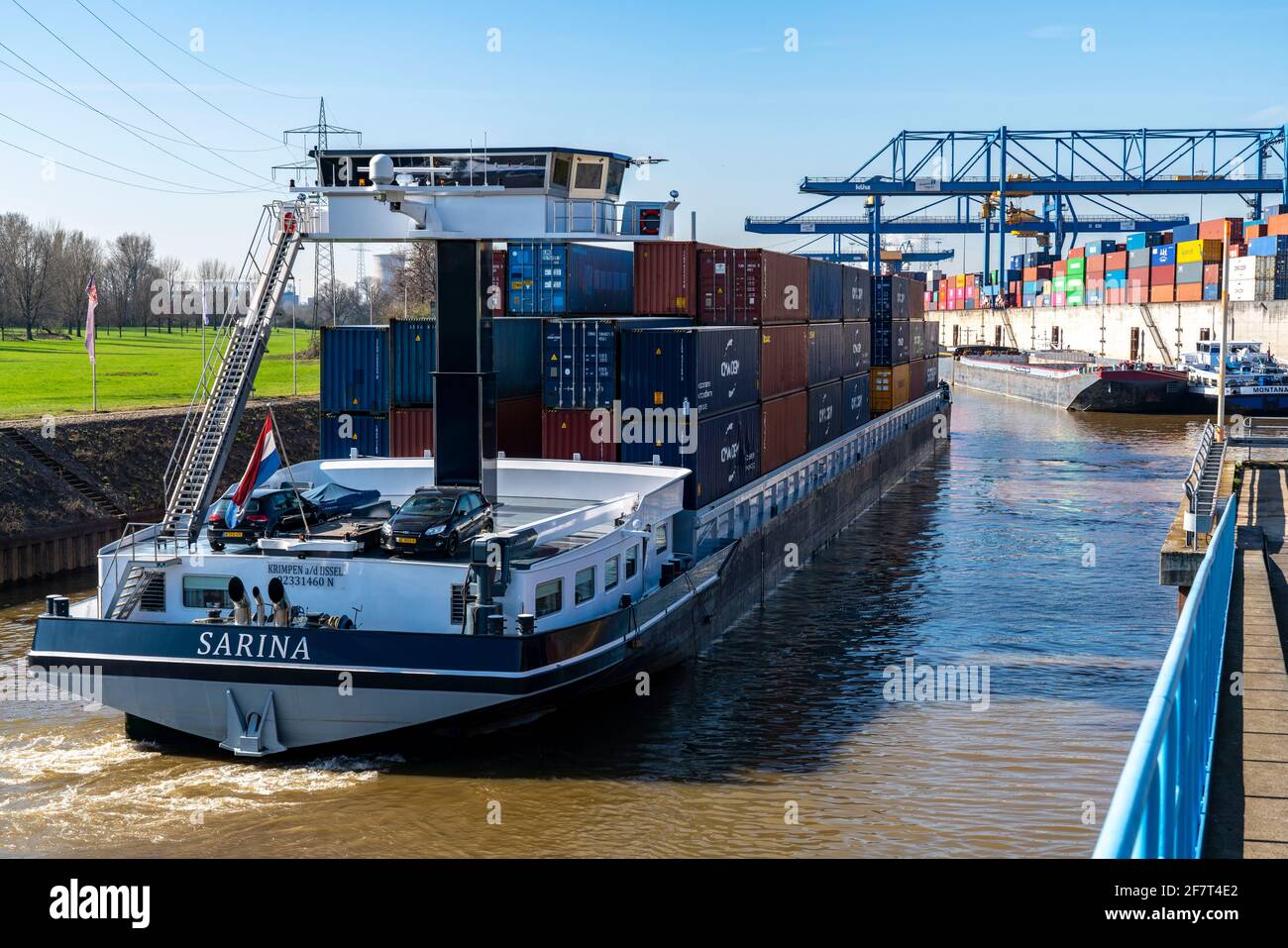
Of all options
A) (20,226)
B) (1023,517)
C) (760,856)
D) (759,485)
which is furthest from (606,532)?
(20,226)

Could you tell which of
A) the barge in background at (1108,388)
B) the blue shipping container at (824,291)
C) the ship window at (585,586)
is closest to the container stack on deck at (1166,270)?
the barge in background at (1108,388)

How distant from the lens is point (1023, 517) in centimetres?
4041

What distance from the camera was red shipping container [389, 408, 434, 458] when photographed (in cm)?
2497

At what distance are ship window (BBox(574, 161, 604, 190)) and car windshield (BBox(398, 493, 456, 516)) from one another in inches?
231

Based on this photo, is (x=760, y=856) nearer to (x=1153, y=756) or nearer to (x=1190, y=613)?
(x=1190, y=613)

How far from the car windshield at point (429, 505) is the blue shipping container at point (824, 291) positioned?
68.9ft

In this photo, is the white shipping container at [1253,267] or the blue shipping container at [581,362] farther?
the white shipping container at [1253,267]

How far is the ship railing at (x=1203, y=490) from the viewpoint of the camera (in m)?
21.6

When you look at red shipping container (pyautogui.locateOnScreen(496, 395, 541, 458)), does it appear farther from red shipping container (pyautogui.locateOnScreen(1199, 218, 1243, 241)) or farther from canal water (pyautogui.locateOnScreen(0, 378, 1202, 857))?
red shipping container (pyautogui.locateOnScreen(1199, 218, 1243, 241))

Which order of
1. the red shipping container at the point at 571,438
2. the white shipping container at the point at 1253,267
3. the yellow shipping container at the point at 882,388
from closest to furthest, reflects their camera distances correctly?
the red shipping container at the point at 571,438
the yellow shipping container at the point at 882,388
the white shipping container at the point at 1253,267

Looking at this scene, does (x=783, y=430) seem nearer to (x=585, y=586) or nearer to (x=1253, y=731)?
(x=585, y=586)

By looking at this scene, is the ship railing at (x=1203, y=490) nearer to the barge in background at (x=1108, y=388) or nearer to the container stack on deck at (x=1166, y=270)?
the barge in background at (x=1108, y=388)

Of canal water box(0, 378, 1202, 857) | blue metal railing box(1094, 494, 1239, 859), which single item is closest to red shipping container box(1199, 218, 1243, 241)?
canal water box(0, 378, 1202, 857)

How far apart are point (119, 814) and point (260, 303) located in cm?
899
